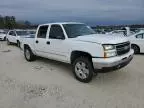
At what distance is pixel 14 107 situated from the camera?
442 cm

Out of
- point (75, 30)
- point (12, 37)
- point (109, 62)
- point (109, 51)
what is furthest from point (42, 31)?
point (12, 37)

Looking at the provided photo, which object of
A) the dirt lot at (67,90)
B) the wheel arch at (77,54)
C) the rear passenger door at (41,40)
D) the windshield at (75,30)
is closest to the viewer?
the dirt lot at (67,90)

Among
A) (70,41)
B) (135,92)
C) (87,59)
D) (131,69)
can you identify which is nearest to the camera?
(135,92)

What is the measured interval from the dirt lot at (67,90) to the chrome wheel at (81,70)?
0.87ft

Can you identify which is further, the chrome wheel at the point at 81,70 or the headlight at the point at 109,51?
the chrome wheel at the point at 81,70

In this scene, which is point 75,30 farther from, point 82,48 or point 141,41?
point 141,41

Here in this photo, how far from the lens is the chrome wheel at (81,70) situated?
5.89m

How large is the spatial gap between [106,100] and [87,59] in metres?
1.55

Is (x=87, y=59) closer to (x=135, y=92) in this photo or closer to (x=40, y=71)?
(x=135, y=92)

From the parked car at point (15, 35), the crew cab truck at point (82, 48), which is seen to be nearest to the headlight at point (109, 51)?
the crew cab truck at point (82, 48)

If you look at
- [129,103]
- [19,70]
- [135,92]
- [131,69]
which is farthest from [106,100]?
[19,70]

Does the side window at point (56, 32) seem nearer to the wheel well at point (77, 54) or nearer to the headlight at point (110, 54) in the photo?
the wheel well at point (77, 54)

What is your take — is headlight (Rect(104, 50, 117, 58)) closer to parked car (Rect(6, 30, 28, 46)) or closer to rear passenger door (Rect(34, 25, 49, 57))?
rear passenger door (Rect(34, 25, 49, 57))

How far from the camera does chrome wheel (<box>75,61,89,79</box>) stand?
589 centimetres
